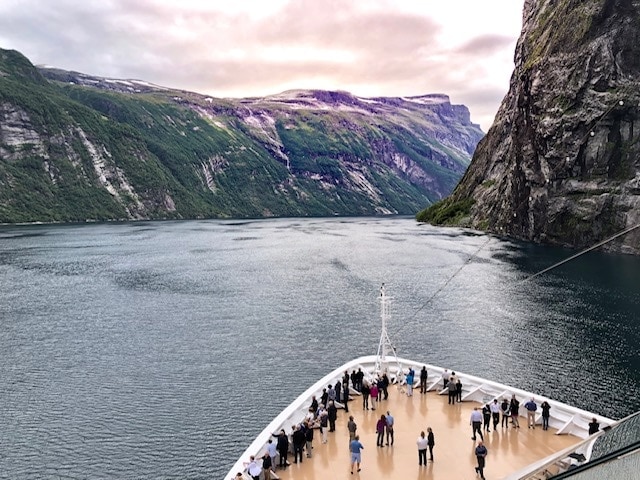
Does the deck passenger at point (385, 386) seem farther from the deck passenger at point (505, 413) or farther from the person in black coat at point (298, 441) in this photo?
the person in black coat at point (298, 441)

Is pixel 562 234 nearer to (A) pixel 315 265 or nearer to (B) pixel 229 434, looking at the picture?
(A) pixel 315 265

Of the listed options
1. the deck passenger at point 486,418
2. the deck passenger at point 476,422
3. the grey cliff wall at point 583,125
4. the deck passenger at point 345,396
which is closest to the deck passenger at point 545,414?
the deck passenger at point 486,418

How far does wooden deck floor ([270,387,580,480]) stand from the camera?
22609 mm

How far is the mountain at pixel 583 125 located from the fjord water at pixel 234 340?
1412cm

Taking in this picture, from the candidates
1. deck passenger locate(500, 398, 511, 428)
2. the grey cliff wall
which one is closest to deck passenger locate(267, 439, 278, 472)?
deck passenger locate(500, 398, 511, 428)

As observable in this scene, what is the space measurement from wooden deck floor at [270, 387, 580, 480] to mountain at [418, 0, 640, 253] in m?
112

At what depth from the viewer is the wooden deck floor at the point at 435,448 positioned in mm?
22609

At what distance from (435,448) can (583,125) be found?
132 metres

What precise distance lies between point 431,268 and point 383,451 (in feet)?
303

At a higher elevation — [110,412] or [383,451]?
[383,451]

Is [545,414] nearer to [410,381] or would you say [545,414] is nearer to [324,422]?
[410,381]

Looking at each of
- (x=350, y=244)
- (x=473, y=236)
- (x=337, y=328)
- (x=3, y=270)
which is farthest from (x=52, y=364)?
(x=473, y=236)

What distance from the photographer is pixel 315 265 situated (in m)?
122

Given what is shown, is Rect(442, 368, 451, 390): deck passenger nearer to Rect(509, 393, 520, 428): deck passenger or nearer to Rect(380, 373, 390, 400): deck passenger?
Rect(380, 373, 390, 400): deck passenger
